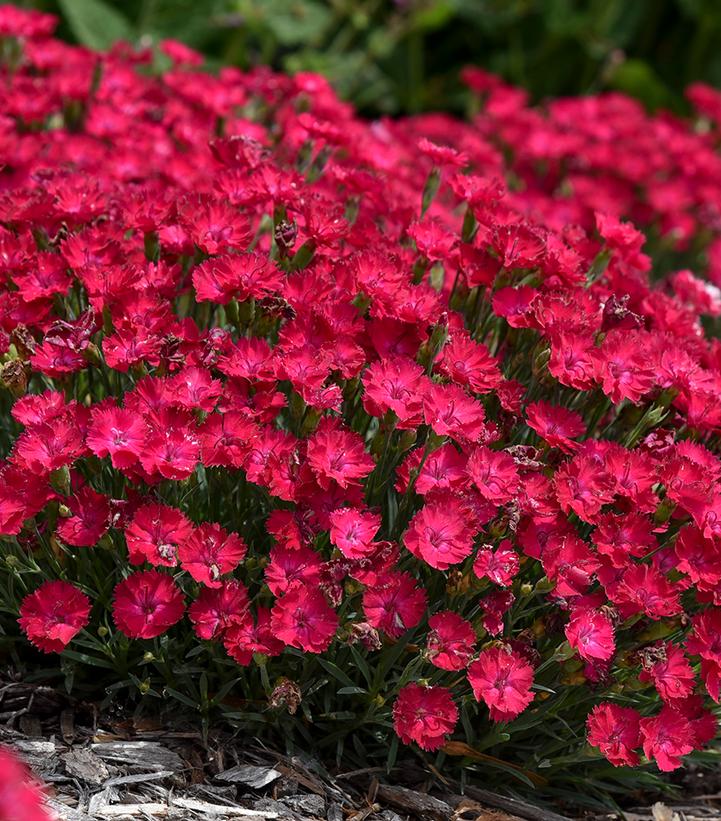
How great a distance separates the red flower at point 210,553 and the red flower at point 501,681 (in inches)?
19.6

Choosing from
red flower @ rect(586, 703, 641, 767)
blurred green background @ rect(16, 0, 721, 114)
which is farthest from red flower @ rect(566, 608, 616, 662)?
blurred green background @ rect(16, 0, 721, 114)

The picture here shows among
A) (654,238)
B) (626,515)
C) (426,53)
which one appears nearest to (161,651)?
(626,515)

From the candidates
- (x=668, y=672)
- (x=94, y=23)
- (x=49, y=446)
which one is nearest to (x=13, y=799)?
(x=49, y=446)

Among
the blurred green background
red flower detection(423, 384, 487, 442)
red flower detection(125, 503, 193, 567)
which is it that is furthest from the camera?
the blurred green background

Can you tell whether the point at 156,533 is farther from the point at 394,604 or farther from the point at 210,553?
the point at 394,604

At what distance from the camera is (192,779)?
6.95 feet

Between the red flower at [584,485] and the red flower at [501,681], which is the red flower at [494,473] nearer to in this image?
the red flower at [584,485]

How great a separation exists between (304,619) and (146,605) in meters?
0.30

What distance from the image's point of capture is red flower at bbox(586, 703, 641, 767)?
6.59ft

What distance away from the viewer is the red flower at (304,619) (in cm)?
193

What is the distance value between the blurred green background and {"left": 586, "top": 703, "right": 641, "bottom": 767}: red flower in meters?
3.81

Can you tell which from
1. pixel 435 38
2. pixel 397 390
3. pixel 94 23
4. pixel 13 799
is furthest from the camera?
pixel 435 38

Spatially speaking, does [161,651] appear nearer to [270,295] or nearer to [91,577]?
[91,577]

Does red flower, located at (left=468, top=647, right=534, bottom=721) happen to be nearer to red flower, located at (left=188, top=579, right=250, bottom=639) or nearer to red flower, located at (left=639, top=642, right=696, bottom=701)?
red flower, located at (left=639, top=642, right=696, bottom=701)
